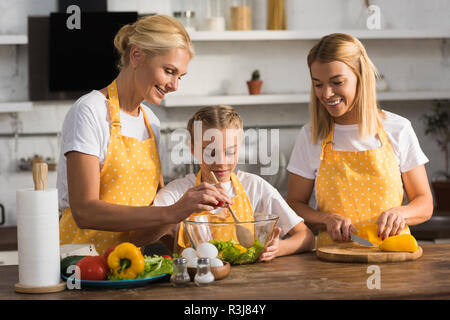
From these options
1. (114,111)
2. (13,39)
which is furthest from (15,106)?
(114,111)

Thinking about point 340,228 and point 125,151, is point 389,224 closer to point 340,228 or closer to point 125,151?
point 340,228

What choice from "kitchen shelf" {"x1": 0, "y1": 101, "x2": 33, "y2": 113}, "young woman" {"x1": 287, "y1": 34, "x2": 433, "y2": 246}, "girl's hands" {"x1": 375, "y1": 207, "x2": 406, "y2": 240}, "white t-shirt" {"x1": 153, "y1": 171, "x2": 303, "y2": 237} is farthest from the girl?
"kitchen shelf" {"x1": 0, "y1": 101, "x2": 33, "y2": 113}

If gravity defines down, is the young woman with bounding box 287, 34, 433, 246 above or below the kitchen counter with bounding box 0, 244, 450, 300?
above

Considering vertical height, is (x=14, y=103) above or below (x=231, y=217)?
above

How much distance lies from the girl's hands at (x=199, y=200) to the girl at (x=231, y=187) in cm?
27

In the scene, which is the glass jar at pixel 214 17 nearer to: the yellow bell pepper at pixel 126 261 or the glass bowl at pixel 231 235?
the glass bowl at pixel 231 235

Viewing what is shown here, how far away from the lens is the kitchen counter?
4.88 feet

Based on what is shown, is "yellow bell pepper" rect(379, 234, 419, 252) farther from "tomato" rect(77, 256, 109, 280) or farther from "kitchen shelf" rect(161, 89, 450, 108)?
"kitchen shelf" rect(161, 89, 450, 108)

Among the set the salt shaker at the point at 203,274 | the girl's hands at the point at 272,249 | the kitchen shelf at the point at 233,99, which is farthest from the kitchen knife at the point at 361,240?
the kitchen shelf at the point at 233,99

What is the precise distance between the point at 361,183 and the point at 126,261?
97 centimetres

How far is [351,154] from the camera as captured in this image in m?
2.21

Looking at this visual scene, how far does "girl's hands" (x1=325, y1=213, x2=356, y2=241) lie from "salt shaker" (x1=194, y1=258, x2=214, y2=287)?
583 millimetres

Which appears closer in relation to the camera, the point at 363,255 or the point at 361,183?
the point at 363,255
